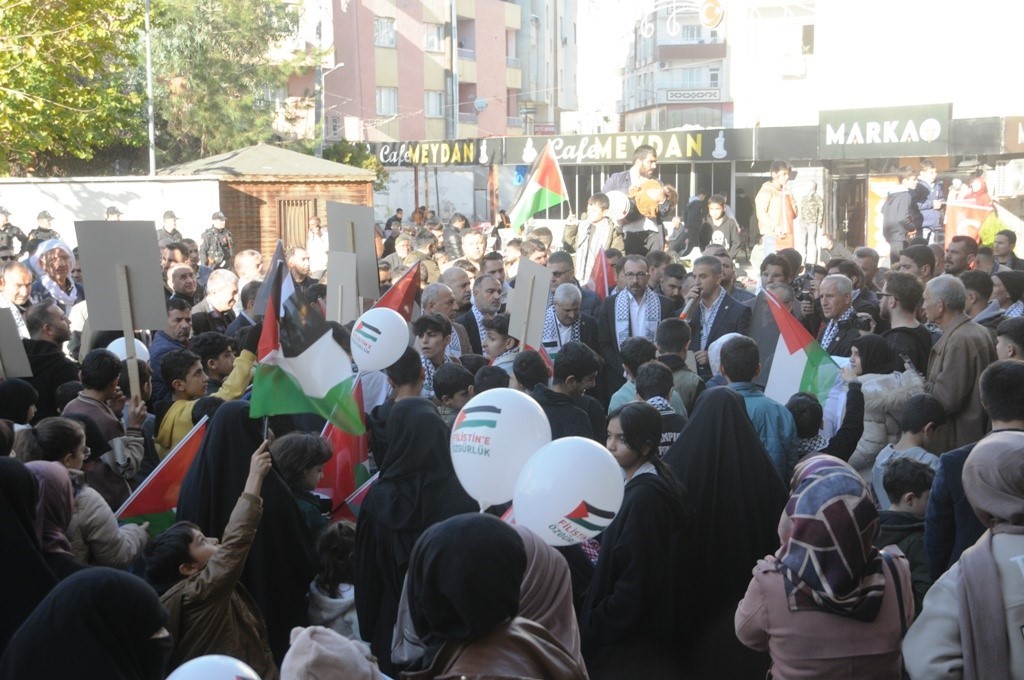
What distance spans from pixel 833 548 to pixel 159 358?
530 cm

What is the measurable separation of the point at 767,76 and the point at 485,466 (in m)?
33.4

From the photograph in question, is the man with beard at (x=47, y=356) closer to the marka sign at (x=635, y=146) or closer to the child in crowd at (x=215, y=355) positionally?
the child in crowd at (x=215, y=355)

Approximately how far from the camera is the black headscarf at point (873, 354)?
6.22 m

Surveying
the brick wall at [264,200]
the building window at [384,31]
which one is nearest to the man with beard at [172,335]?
the brick wall at [264,200]

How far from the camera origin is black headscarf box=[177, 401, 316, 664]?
4.88 metres

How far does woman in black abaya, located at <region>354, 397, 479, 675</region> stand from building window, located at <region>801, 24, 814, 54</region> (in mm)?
34291

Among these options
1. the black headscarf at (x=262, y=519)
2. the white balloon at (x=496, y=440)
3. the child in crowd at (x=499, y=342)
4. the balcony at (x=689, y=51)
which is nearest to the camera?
the white balloon at (x=496, y=440)

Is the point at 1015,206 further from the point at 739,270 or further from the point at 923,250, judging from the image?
the point at 923,250

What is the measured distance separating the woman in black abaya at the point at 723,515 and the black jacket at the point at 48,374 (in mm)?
4294

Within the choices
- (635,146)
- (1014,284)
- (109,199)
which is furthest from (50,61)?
(635,146)

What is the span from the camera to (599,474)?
398 centimetres

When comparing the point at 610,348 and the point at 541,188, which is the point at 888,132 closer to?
the point at 541,188

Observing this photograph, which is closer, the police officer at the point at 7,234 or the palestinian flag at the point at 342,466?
the palestinian flag at the point at 342,466

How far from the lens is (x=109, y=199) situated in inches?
984
